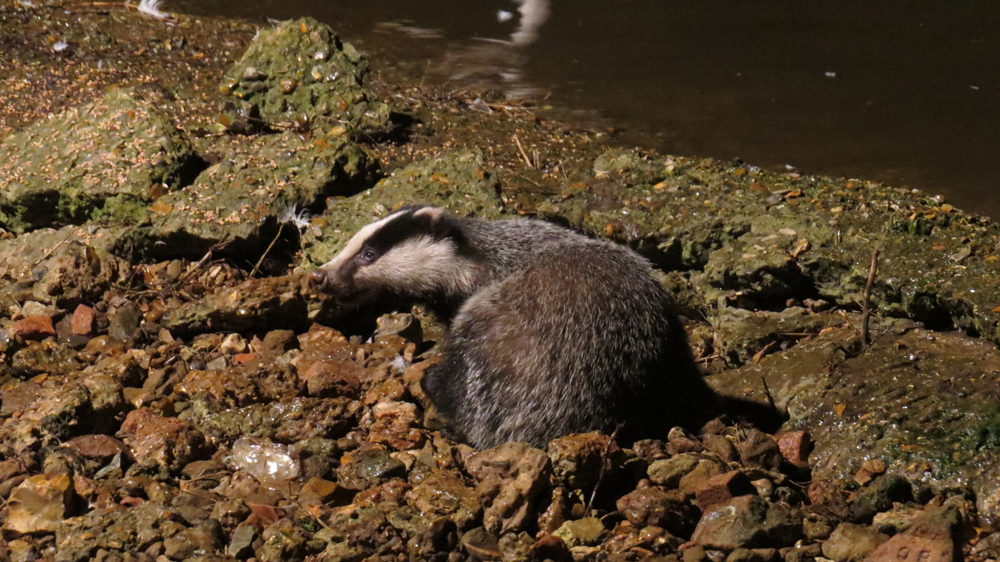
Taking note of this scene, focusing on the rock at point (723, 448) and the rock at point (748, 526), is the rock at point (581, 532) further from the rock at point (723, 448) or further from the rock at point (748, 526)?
the rock at point (723, 448)

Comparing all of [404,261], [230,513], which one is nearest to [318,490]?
[230,513]

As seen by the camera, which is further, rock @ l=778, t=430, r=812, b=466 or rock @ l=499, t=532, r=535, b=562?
rock @ l=778, t=430, r=812, b=466

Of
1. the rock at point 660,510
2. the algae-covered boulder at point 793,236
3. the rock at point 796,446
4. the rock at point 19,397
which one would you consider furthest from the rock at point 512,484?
the rock at point 19,397

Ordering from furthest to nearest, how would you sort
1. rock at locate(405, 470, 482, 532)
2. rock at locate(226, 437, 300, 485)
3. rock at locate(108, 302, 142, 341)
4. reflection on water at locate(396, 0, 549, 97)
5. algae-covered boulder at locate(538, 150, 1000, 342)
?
reflection on water at locate(396, 0, 549, 97) → rock at locate(108, 302, 142, 341) → algae-covered boulder at locate(538, 150, 1000, 342) → rock at locate(226, 437, 300, 485) → rock at locate(405, 470, 482, 532)

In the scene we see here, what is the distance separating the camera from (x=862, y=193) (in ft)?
16.3

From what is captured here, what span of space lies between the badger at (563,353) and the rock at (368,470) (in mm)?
416

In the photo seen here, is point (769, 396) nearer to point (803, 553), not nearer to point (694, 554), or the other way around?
point (803, 553)

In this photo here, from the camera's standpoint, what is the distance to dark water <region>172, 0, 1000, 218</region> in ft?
21.4

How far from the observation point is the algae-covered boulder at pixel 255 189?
4848 millimetres

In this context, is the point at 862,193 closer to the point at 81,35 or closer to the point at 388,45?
the point at 388,45

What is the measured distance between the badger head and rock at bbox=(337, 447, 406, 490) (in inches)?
45.8

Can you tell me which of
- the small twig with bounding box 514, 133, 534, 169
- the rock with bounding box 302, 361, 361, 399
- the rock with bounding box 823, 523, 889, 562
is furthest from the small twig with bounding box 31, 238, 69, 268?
the rock with bounding box 823, 523, 889, 562

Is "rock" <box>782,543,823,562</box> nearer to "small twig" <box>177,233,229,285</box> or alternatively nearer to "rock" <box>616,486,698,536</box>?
"rock" <box>616,486,698,536</box>

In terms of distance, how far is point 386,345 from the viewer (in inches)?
174
